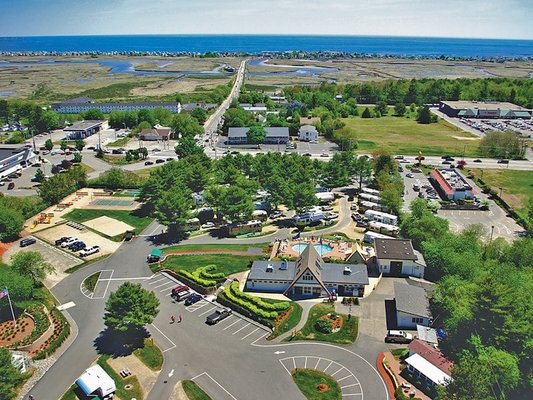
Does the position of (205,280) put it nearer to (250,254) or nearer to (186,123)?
(250,254)

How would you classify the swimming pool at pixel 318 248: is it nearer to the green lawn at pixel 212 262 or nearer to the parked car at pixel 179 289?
the green lawn at pixel 212 262

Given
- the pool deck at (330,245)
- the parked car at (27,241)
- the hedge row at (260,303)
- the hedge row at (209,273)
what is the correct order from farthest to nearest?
the parked car at (27,241) < the pool deck at (330,245) < the hedge row at (209,273) < the hedge row at (260,303)

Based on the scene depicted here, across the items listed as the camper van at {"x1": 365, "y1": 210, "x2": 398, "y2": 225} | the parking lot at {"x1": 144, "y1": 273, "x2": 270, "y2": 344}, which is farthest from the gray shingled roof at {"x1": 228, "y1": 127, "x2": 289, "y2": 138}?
the parking lot at {"x1": 144, "y1": 273, "x2": 270, "y2": 344}

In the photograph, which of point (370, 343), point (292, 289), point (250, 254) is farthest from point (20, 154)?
point (370, 343)

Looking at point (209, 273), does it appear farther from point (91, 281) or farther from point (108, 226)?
A: point (108, 226)

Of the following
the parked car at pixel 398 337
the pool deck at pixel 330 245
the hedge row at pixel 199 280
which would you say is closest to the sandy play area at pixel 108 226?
the hedge row at pixel 199 280
